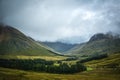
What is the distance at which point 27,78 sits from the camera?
522ft

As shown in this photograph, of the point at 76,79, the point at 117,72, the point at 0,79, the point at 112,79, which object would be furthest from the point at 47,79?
the point at 117,72

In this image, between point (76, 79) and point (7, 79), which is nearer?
point (7, 79)

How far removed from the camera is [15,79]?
15200cm

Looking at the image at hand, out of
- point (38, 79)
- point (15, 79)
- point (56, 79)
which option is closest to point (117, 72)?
point (56, 79)

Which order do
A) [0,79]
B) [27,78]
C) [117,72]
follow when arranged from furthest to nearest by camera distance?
[117,72] < [27,78] < [0,79]

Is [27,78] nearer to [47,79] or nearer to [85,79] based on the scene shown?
[47,79]

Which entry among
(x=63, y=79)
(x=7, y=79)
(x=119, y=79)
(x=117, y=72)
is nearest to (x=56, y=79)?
(x=63, y=79)

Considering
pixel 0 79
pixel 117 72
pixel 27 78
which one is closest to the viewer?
pixel 0 79

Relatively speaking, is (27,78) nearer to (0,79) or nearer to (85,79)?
(0,79)

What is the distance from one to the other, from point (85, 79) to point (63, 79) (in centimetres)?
1576

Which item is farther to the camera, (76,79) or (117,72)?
(117,72)

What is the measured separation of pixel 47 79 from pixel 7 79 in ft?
90.4

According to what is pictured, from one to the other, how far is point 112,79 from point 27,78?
197ft

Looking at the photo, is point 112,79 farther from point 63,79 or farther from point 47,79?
point 47,79
